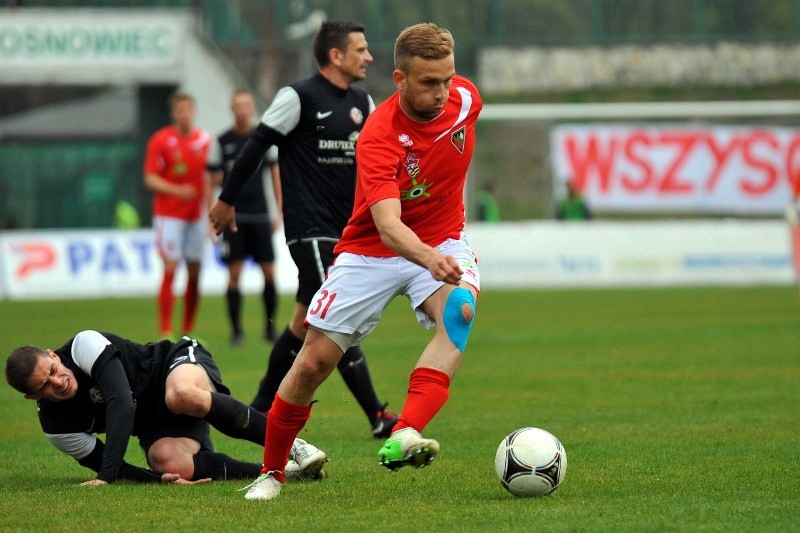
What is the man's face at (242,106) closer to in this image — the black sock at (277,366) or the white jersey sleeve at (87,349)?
the black sock at (277,366)

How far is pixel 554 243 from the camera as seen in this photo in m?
23.3

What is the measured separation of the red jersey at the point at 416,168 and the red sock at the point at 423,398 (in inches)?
24.0

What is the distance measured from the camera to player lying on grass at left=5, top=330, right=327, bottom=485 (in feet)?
19.8

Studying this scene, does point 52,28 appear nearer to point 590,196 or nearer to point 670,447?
point 590,196

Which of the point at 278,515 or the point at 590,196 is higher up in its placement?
the point at 278,515

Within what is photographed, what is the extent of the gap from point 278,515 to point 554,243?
1842cm

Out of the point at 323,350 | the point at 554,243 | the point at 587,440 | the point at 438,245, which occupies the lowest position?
the point at 554,243

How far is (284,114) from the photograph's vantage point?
24.8 feet

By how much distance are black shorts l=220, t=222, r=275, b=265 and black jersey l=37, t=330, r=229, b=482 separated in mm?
6472

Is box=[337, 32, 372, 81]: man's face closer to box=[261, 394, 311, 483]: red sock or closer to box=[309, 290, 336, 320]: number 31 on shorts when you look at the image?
box=[309, 290, 336, 320]: number 31 on shorts

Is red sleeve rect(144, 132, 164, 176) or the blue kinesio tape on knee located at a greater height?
the blue kinesio tape on knee

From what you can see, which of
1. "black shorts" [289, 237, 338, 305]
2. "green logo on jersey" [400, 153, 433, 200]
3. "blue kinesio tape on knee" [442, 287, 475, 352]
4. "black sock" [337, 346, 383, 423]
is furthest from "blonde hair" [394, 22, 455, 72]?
"black sock" [337, 346, 383, 423]

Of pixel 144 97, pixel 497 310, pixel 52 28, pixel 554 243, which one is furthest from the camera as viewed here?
pixel 144 97

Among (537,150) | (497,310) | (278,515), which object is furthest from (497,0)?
(278,515)
